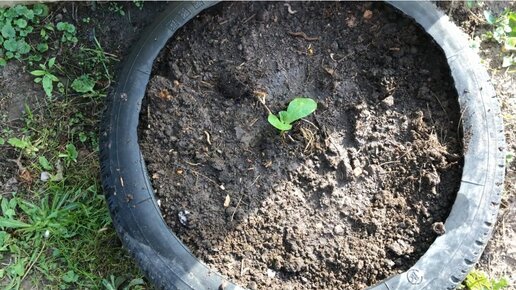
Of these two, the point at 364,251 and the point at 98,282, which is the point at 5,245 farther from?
the point at 364,251

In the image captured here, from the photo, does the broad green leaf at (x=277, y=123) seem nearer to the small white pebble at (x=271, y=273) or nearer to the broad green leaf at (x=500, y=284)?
the small white pebble at (x=271, y=273)

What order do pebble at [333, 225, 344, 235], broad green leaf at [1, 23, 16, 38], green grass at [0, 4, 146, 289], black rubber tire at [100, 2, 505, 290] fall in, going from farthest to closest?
broad green leaf at [1, 23, 16, 38] < green grass at [0, 4, 146, 289] < pebble at [333, 225, 344, 235] < black rubber tire at [100, 2, 505, 290]

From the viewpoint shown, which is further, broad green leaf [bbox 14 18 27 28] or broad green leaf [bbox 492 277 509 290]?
broad green leaf [bbox 14 18 27 28]

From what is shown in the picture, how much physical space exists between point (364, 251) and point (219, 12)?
3.60ft

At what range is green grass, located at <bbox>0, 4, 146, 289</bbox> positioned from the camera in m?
2.53

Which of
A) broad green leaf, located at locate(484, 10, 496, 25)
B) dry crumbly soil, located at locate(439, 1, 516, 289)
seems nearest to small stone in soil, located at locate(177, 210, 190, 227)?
dry crumbly soil, located at locate(439, 1, 516, 289)

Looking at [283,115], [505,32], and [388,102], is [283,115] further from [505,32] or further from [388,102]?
[505,32]

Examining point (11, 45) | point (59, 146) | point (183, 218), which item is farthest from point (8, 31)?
point (183, 218)

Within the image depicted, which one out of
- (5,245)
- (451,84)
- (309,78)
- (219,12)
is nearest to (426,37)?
(451,84)

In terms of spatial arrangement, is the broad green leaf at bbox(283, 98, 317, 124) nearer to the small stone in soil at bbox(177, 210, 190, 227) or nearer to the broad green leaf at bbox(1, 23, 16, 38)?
the small stone in soil at bbox(177, 210, 190, 227)

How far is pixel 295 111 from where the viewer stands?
2252 millimetres

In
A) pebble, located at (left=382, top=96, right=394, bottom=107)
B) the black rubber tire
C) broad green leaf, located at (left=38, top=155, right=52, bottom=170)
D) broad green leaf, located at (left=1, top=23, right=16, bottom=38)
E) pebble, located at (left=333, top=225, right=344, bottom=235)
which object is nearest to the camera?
the black rubber tire

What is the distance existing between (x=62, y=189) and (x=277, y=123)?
1.01 metres

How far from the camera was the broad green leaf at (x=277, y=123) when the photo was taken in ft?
7.36
